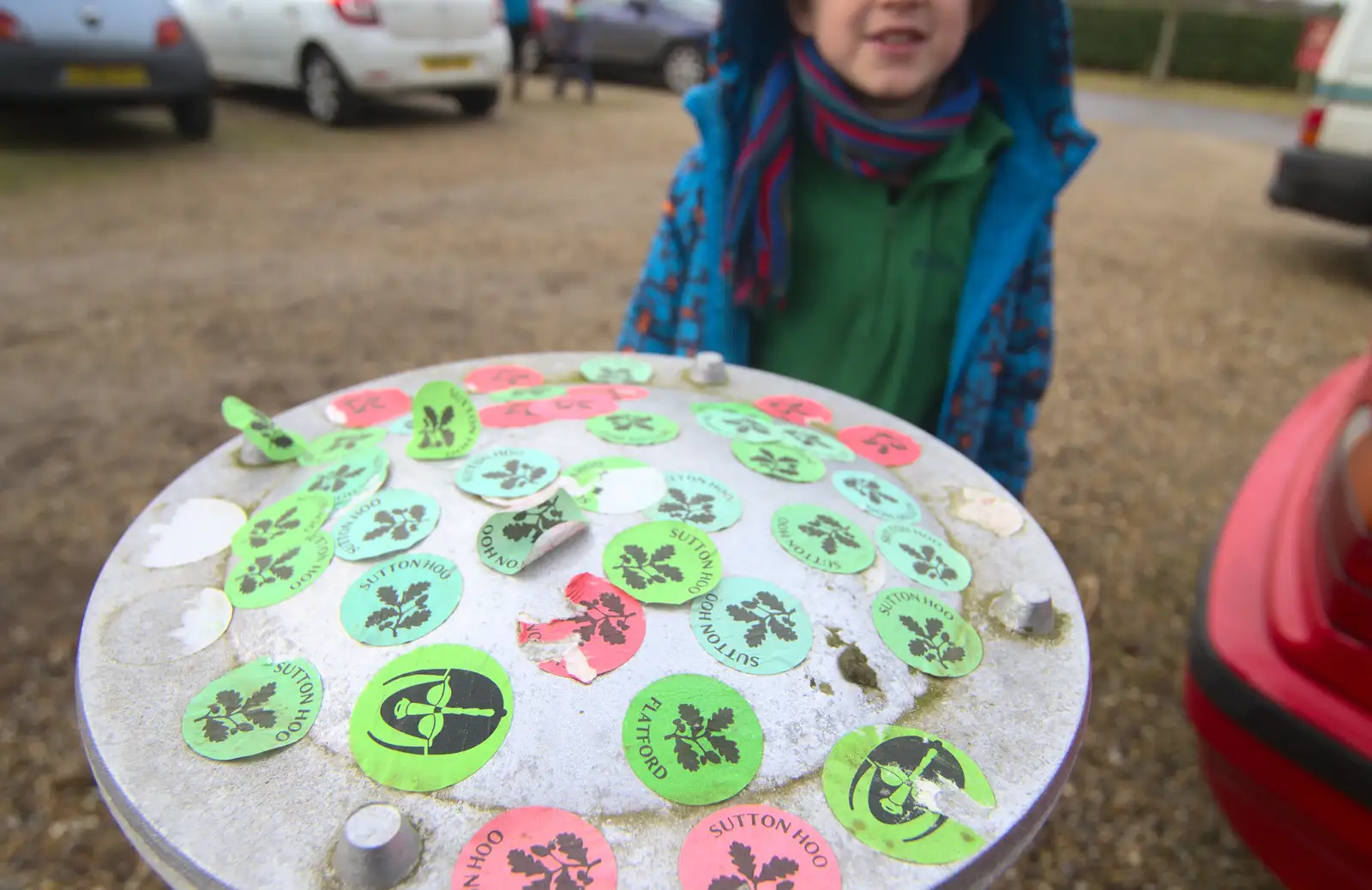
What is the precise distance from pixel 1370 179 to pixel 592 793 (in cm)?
611

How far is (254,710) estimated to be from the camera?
2.44 ft

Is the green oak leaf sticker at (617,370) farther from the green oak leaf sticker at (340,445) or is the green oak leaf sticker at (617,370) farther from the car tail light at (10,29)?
the car tail light at (10,29)

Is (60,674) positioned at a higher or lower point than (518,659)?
lower

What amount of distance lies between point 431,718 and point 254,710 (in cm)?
16

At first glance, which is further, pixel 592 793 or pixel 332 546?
pixel 332 546

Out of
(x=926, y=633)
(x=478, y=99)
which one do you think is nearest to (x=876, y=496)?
(x=926, y=633)

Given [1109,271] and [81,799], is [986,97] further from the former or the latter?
[1109,271]

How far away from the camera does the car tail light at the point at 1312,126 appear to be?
5078mm

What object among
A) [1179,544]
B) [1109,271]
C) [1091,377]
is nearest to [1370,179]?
[1109,271]

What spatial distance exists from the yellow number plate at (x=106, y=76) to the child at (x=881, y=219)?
20.8ft

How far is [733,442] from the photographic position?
1074 millimetres

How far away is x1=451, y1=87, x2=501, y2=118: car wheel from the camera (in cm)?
870

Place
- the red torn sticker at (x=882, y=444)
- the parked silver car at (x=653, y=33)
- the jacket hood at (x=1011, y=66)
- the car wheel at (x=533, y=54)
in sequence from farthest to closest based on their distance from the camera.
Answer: the car wheel at (x=533, y=54), the parked silver car at (x=653, y=33), the jacket hood at (x=1011, y=66), the red torn sticker at (x=882, y=444)

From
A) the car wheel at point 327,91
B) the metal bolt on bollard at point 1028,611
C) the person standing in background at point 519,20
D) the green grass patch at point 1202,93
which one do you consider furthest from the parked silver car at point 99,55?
the green grass patch at point 1202,93
